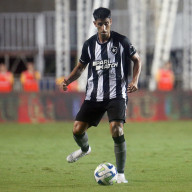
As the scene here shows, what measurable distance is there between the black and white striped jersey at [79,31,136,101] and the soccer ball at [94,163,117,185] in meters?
1.07

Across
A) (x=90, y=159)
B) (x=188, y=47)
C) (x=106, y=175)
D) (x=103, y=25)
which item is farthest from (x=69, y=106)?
(x=106, y=175)

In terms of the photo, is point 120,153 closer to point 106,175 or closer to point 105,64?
point 106,175

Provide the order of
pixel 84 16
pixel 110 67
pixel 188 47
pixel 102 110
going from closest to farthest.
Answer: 1. pixel 110 67
2. pixel 102 110
3. pixel 84 16
4. pixel 188 47

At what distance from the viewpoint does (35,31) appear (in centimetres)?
3347

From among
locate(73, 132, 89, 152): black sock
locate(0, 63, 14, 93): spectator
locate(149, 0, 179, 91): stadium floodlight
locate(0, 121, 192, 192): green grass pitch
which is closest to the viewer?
locate(0, 121, 192, 192): green grass pitch

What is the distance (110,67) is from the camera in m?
10.3

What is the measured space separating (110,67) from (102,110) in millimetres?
630

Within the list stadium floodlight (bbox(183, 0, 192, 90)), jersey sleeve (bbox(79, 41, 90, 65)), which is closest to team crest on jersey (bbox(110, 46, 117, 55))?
jersey sleeve (bbox(79, 41, 90, 65))

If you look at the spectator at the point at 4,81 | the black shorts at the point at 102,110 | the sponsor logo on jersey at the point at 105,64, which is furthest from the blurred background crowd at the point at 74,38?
the sponsor logo on jersey at the point at 105,64

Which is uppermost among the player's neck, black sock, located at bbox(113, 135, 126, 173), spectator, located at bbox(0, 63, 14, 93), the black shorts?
the player's neck

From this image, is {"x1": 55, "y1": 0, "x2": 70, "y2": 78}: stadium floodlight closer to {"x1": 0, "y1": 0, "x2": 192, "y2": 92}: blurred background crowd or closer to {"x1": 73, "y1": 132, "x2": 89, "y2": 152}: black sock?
{"x1": 0, "y1": 0, "x2": 192, "y2": 92}: blurred background crowd

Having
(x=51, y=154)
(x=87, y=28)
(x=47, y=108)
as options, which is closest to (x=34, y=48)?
(x=87, y=28)

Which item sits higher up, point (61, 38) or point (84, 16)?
point (84, 16)

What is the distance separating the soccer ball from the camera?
972 cm
